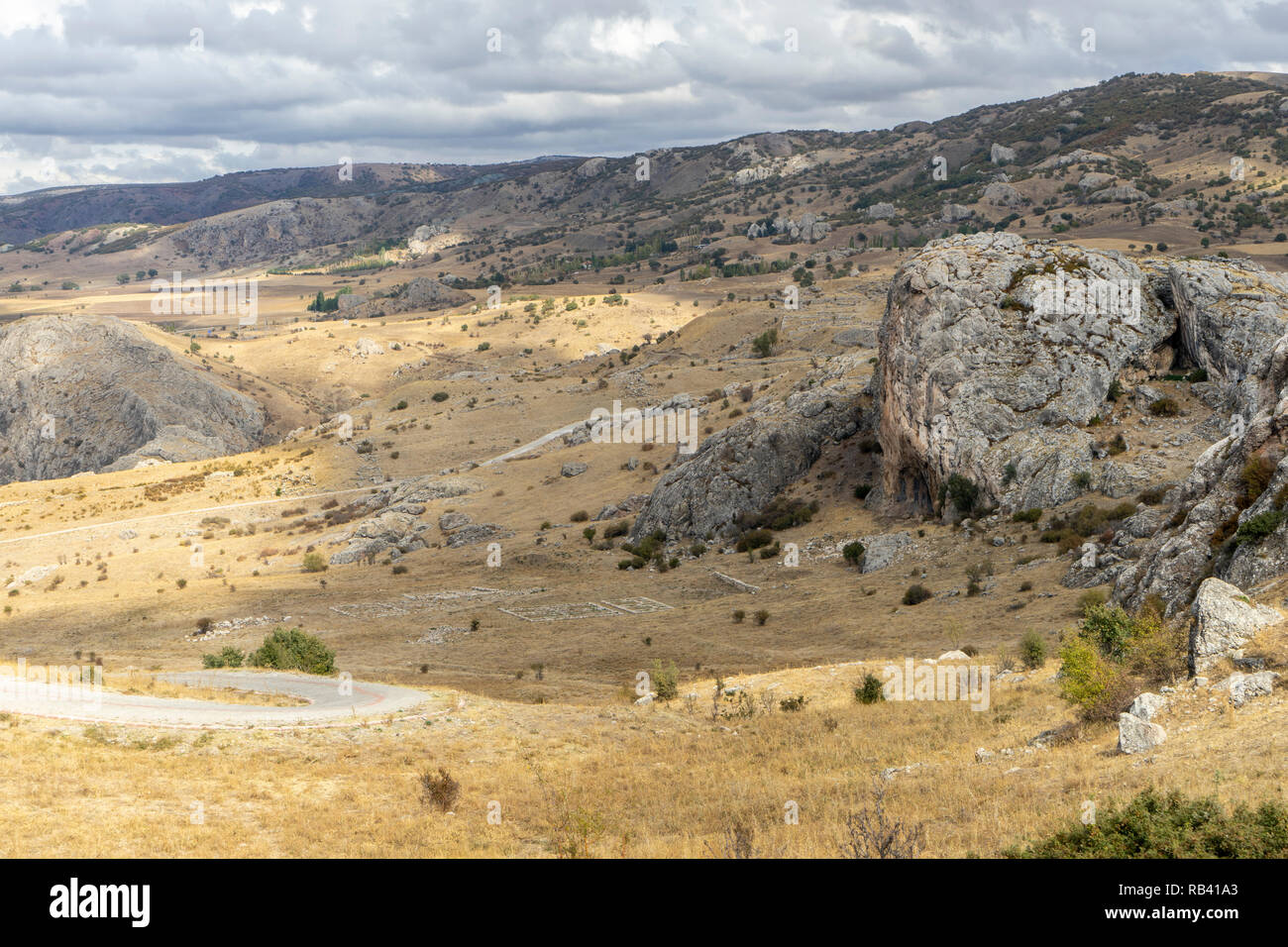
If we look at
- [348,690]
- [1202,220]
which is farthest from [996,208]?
[348,690]

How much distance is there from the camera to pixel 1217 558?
765 inches

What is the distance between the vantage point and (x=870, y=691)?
21.4 m

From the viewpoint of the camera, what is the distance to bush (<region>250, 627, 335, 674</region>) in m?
29.9

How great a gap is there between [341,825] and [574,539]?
103ft

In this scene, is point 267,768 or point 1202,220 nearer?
point 267,768

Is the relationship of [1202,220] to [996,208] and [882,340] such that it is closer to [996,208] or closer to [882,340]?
[996,208]

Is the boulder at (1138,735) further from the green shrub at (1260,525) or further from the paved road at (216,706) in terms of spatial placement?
the paved road at (216,706)

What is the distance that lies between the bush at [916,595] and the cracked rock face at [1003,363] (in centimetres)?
535

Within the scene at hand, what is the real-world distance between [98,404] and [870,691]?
86.9 m

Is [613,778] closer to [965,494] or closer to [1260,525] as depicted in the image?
[1260,525]

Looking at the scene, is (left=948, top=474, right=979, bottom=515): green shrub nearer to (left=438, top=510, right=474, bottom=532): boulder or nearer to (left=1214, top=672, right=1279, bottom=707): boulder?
(left=1214, top=672, right=1279, bottom=707): boulder

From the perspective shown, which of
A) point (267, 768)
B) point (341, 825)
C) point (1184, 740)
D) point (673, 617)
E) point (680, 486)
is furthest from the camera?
point (680, 486)

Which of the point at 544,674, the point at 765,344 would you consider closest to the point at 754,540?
the point at 544,674

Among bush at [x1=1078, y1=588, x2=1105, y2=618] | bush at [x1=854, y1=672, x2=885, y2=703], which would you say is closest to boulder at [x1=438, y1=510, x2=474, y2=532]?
bush at [x1=854, y1=672, x2=885, y2=703]
